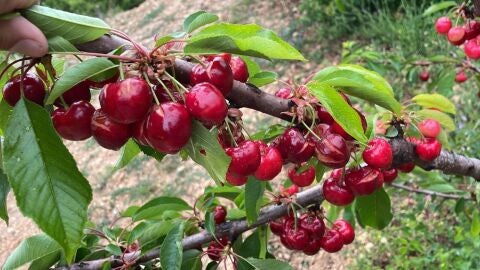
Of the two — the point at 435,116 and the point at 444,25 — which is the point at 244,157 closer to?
the point at 435,116

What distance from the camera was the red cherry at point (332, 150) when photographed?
1088 millimetres

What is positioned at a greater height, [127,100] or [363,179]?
[127,100]

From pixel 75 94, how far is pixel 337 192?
72 centimetres

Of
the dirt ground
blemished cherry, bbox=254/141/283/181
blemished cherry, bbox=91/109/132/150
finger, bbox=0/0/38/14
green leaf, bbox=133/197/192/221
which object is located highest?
finger, bbox=0/0/38/14

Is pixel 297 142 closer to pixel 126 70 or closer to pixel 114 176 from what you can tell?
pixel 126 70

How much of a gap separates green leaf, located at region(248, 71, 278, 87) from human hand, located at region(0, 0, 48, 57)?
1.70 feet

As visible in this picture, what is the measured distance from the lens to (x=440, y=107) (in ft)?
5.89

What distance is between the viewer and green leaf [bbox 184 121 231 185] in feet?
2.95

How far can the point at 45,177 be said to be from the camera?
31.7 inches

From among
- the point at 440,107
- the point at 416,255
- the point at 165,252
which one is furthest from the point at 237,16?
the point at 165,252

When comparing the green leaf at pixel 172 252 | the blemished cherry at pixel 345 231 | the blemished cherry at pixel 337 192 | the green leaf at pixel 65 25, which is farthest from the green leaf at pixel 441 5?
the green leaf at pixel 65 25

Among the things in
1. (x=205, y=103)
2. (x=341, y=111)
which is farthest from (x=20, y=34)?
(x=341, y=111)

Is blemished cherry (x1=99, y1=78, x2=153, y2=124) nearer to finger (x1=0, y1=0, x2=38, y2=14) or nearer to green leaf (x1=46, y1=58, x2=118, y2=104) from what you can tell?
green leaf (x1=46, y1=58, x2=118, y2=104)

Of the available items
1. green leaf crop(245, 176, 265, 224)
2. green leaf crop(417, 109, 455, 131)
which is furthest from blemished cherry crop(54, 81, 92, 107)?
green leaf crop(417, 109, 455, 131)
